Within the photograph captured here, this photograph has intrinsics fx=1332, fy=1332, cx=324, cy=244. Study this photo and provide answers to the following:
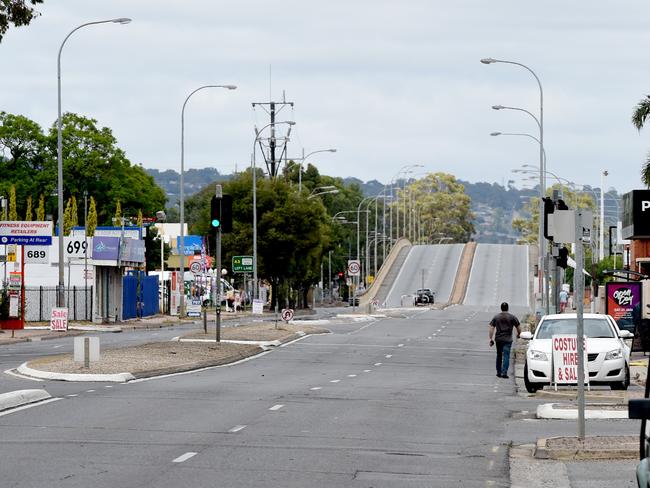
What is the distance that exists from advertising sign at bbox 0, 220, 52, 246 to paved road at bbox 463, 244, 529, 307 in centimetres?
6472

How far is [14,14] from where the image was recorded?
1293 inches

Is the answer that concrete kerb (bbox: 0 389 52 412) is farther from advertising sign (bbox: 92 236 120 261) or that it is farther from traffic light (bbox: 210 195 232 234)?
advertising sign (bbox: 92 236 120 261)

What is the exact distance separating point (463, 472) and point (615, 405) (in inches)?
353

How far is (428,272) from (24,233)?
92968 millimetres

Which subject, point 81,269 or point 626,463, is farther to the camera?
point 81,269

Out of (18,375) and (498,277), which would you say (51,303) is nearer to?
(18,375)

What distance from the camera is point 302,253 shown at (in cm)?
8994

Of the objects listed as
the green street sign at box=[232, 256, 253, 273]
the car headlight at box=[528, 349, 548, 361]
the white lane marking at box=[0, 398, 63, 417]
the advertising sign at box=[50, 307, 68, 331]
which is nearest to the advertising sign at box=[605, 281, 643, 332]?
the car headlight at box=[528, 349, 548, 361]

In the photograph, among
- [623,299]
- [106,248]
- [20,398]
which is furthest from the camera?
[106,248]

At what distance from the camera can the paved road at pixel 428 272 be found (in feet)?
426

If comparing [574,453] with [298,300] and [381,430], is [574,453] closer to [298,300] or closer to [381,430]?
[381,430]

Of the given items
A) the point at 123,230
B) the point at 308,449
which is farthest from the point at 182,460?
the point at 123,230

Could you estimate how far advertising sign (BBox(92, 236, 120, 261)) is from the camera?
65219 millimetres

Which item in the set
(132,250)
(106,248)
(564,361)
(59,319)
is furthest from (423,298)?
(564,361)
